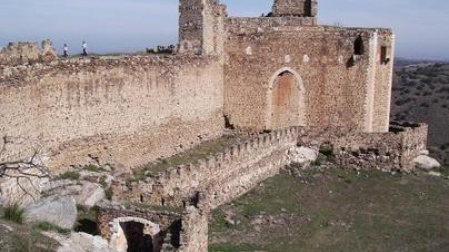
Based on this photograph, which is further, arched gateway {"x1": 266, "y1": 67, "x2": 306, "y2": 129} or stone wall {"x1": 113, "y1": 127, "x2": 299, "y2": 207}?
arched gateway {"x1": 266, "y1": 67, "x2": 306, "y2": 129}

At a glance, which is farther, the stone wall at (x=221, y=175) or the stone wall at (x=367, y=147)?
the stone wall at (x=367, y=147)

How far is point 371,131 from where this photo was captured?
26.8m

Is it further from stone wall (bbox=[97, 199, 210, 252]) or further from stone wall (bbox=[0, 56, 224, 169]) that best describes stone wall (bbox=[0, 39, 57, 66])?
stone wall (bbox=[97, 199, 210, 252])

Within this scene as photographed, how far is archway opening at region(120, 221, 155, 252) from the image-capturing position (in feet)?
46.9

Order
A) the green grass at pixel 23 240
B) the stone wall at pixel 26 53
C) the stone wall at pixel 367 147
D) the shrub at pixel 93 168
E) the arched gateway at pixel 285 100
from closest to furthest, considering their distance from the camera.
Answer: the green grass at pixel 23 240, the stone wall at pixel 26 53, the shrub at pixel 93 168, the stone wall at pixel 367 147, the arched gateway at pixel 285 100

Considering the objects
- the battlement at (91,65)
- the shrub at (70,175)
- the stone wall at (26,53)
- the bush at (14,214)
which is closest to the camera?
the bush at (14,214)

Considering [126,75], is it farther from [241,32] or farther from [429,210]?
[429,210]

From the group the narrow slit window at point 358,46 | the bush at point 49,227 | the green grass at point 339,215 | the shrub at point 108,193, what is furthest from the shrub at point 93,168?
the narrow slit window at point 358,46

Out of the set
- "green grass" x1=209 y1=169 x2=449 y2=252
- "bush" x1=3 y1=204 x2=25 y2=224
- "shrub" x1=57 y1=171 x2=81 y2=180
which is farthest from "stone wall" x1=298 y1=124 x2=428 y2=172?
"bush" x1=3 y1=204 x2=25 y2=224

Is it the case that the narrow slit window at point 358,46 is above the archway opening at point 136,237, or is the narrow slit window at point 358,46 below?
above

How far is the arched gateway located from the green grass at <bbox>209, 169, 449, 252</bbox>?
13.1 feet

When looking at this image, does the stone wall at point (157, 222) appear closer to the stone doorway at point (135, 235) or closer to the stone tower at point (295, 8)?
the stone doorway at point (135, 235)

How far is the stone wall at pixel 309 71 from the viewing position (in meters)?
26.1

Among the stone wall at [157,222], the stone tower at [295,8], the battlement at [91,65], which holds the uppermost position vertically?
the stone tower at [295,8]
